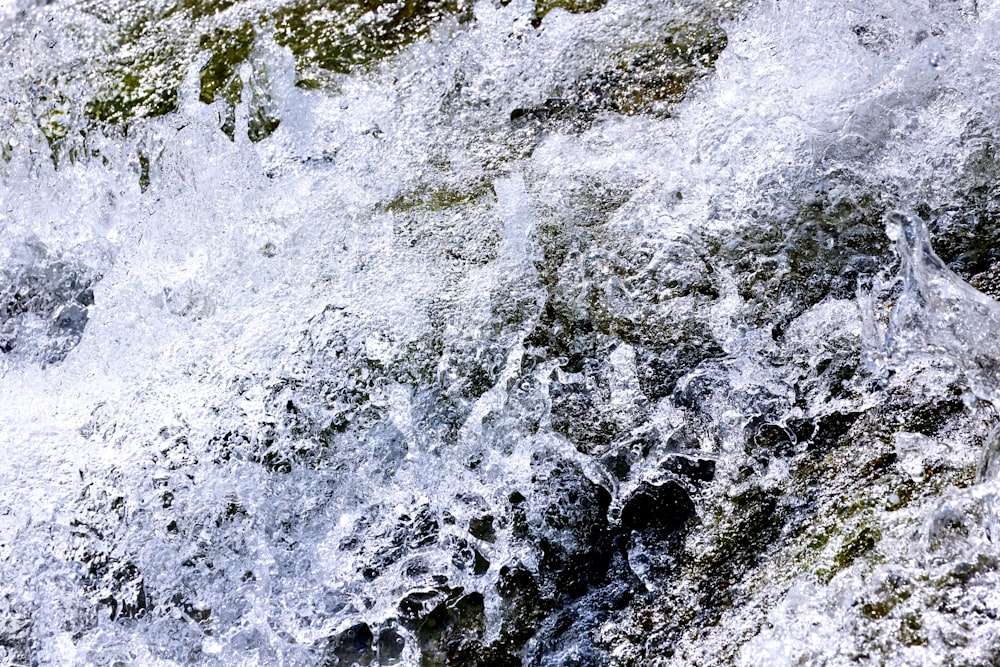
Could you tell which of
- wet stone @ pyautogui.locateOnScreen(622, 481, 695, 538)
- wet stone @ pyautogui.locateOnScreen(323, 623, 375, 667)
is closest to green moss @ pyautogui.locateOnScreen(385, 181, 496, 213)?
wet stone @ pyautogui.locateOnScreen(622, 481, 695, 538)

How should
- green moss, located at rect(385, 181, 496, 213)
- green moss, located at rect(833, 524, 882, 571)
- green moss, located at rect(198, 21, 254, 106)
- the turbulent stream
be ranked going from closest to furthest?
green moss, located at rect(833, 524, 882, 571)
the turbulent stream
green moss, located at rect(385, 181, 496, 213)
green moss, located at rect(198, 21, 254, 106)

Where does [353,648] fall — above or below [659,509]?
Answer: below

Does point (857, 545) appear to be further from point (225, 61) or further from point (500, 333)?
point (225, 61)

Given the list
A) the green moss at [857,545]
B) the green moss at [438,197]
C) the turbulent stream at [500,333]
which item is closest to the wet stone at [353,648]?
the turbulent stream at [500,333]

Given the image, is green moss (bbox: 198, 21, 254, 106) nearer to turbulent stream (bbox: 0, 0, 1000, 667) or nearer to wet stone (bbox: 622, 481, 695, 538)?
turbulent stream (bbox: 0, 0, 1000, 667)

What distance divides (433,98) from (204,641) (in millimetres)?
1827

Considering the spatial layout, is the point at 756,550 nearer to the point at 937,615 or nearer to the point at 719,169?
the point at 937,615

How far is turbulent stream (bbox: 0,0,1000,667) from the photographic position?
6.38ft

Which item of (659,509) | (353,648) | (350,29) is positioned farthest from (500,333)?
(350,29)

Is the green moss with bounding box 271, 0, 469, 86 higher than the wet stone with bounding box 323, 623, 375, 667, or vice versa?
the green moss with bounding box 271, 0, 469, 86

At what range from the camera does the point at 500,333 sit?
2340 mm

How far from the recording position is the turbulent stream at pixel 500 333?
1944 mm

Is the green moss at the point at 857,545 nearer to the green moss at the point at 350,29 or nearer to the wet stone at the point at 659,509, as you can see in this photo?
the wet stone at the point at 659,509

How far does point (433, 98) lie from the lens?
2.73 m
